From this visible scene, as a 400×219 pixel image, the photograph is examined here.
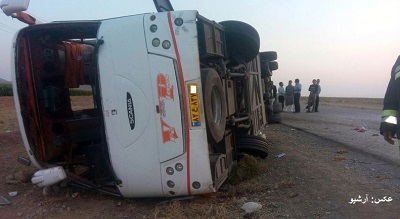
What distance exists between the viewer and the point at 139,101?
147 inches

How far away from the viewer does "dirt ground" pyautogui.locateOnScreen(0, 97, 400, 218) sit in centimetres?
379

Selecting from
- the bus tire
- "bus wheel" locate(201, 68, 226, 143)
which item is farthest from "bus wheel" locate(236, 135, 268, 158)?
the bus tire

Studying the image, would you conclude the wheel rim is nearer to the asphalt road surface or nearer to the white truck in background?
the white truck in background

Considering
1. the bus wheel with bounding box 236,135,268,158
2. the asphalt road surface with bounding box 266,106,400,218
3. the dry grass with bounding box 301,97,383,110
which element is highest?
the bus wheel with bounding box 236,135,268,158

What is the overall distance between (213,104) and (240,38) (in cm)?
143

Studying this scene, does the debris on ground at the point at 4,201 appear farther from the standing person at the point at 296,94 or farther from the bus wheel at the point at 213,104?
the standing person at the point at 296,94

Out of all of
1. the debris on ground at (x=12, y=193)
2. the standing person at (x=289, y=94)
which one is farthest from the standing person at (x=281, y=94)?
the debris on ground at (x=12, y=193)

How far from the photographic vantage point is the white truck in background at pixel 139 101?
3.69 m

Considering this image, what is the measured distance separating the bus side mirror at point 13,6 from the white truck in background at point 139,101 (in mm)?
10

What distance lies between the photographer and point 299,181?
15.6ft

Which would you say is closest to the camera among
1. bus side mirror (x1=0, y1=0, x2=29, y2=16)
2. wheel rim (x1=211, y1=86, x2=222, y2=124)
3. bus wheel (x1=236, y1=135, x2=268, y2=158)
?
bus side mirror (x1=0, y1=0, x2=29, y2=16)

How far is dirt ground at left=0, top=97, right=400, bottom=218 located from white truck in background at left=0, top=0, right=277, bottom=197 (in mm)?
221

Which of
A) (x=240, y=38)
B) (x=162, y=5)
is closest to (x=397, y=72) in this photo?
(x=240, y=38)

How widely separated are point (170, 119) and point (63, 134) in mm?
1696
